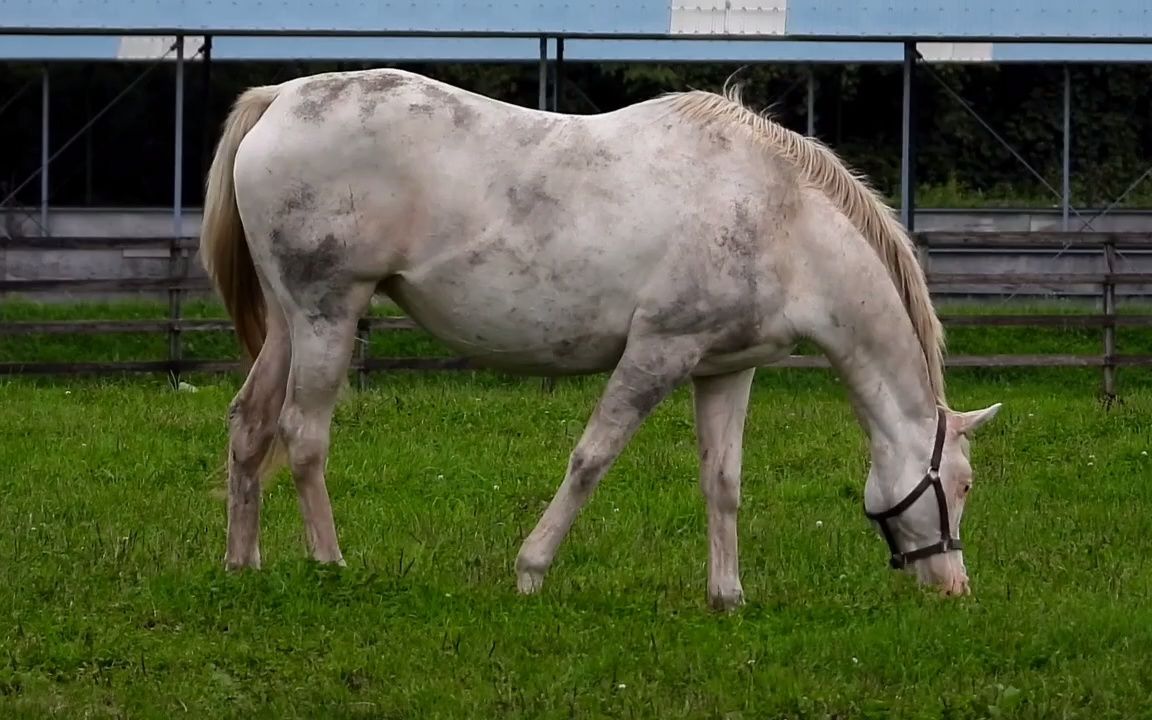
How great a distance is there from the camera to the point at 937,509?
642 cm

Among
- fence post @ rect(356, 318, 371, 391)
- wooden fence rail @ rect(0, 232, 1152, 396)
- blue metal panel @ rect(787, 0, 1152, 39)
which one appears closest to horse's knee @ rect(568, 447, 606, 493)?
fence post @ rect(356, 318, 371, 391)

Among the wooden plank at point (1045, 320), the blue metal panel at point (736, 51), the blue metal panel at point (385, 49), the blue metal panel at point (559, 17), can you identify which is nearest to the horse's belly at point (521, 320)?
the wooden plank at point (1045, 320)

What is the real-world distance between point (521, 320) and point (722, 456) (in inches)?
37.1

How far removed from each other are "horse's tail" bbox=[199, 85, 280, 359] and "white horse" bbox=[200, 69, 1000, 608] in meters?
0.02

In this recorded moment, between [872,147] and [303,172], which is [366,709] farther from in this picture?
[872,147]

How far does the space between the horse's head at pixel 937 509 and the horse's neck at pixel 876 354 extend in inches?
1.3

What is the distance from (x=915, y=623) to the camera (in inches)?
225

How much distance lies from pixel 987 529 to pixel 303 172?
3.59m

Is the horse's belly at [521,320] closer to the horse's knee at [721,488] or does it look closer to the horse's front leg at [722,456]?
the horse's front leg at [722,456]

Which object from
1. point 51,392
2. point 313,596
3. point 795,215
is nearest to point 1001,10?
point 51,392

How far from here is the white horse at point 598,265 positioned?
6078 millimetres

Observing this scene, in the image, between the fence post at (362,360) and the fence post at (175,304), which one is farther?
the fence post at (175,304)

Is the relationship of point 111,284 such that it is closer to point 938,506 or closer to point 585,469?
point 585,469

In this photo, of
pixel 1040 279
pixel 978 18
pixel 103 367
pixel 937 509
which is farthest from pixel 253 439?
pixel 978 18
